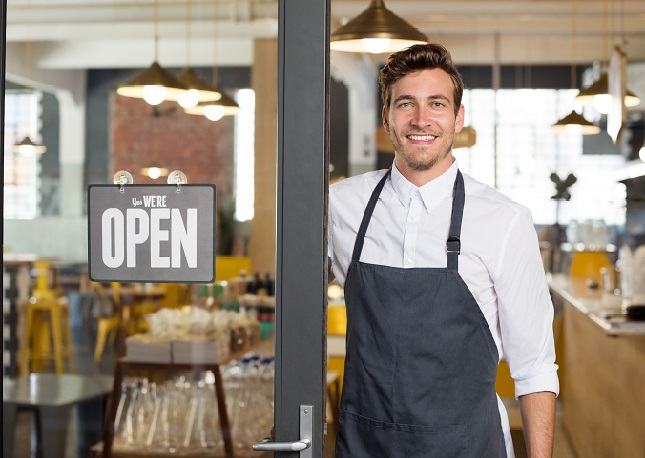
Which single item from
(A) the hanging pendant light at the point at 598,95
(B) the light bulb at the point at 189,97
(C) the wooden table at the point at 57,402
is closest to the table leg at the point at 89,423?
(C) the wooden table at the point at 57,402

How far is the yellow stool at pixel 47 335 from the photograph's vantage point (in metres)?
5.47

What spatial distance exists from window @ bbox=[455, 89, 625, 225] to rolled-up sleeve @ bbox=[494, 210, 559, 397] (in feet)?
29.4

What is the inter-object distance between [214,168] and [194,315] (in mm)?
2991

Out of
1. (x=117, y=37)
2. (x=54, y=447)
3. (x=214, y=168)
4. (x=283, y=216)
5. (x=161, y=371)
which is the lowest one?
(x=54, y=447)

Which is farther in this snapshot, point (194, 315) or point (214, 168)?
point (214, 168)

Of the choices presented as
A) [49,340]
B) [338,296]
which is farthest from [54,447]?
[338,296]

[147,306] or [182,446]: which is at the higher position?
[147,306]

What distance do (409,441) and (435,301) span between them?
30 centimetres

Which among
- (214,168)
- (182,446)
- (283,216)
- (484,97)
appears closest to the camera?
(283,216)

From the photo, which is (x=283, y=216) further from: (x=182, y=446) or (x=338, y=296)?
(x=338, y=296)

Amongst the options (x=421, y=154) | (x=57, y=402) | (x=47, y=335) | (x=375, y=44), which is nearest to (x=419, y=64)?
(x=421, y=154)

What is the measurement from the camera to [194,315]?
4375 mm

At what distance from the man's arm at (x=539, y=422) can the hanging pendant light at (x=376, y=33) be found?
4.45ft

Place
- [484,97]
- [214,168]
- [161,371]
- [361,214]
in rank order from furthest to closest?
1. [484,97]
2. [214,168]
3. [161,371]
4. [361,214]
